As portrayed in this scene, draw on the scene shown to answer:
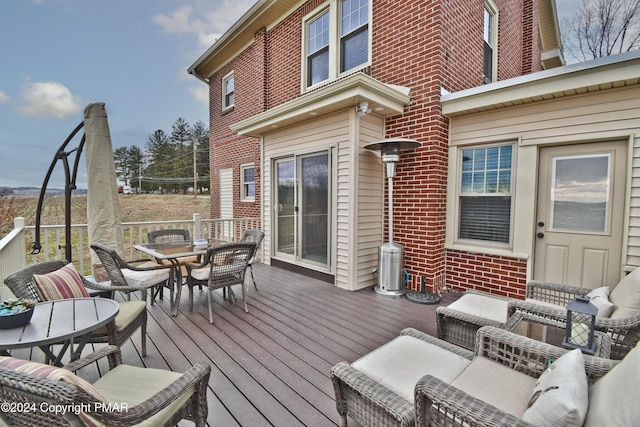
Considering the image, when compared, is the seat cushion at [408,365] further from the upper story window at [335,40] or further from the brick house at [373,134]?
the upper story window at [335,40]

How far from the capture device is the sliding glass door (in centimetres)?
471

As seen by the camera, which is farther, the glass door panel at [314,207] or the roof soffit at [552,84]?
the glass door panel at [314,207]

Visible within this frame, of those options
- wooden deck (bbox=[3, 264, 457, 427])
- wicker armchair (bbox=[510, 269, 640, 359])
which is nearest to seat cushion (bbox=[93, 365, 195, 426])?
wooden deck (bbox=[3, 264, 457, 427])

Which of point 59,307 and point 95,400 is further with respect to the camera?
point 59,307

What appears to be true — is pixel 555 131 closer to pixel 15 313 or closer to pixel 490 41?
pixel 490 41

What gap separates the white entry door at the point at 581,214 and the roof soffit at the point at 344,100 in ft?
6.83

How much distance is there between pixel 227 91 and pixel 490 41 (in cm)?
714

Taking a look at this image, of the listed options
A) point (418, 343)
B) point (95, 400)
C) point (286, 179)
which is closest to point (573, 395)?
point (418, 343)

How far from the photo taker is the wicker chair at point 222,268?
3.14 m

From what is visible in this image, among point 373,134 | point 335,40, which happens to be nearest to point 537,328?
point 373,134

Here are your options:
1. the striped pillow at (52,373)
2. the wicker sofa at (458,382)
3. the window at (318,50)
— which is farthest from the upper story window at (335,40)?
the striped pillow at (52,373)

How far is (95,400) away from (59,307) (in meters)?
1.44

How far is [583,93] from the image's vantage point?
325 cm

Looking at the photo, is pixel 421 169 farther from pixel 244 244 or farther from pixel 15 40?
pixel 15 40
